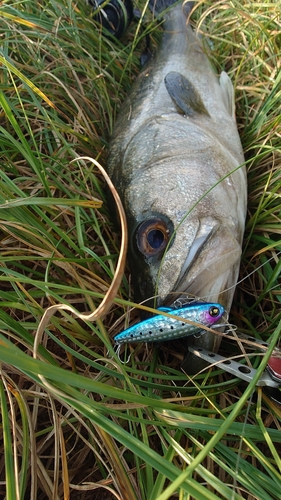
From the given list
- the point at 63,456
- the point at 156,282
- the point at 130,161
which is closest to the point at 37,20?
the point at 130,161

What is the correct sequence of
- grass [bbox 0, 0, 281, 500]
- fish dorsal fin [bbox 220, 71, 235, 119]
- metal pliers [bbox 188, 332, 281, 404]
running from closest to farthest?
grass [bbox 0, 0, 281, 500] → metal pliers [bbox 188, 332, 281, 404] → fish dorsal fin [bbox 220, 71, 235, 119]

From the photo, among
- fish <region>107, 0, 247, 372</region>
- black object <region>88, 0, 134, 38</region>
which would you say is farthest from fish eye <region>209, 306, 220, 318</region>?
black object <region>88, 0, 134, 38</region>

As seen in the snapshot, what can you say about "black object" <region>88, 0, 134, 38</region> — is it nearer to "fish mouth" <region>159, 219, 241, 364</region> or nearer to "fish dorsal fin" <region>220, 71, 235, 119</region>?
"fish dorsal fin" <region>220, 71, 235, 119</region>

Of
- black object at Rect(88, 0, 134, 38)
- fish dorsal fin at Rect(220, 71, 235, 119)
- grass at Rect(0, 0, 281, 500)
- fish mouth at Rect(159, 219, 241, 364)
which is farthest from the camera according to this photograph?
black object at Rect(88, 0, 134, 38)

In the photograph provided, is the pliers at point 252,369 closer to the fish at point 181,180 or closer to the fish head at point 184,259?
the fish at point 181,180

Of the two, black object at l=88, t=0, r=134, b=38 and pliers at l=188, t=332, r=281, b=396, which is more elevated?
black object at l=88, t=0, r=134, b=38

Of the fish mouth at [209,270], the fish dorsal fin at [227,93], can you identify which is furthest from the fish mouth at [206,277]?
the fish dorsal fin at [227,93]
